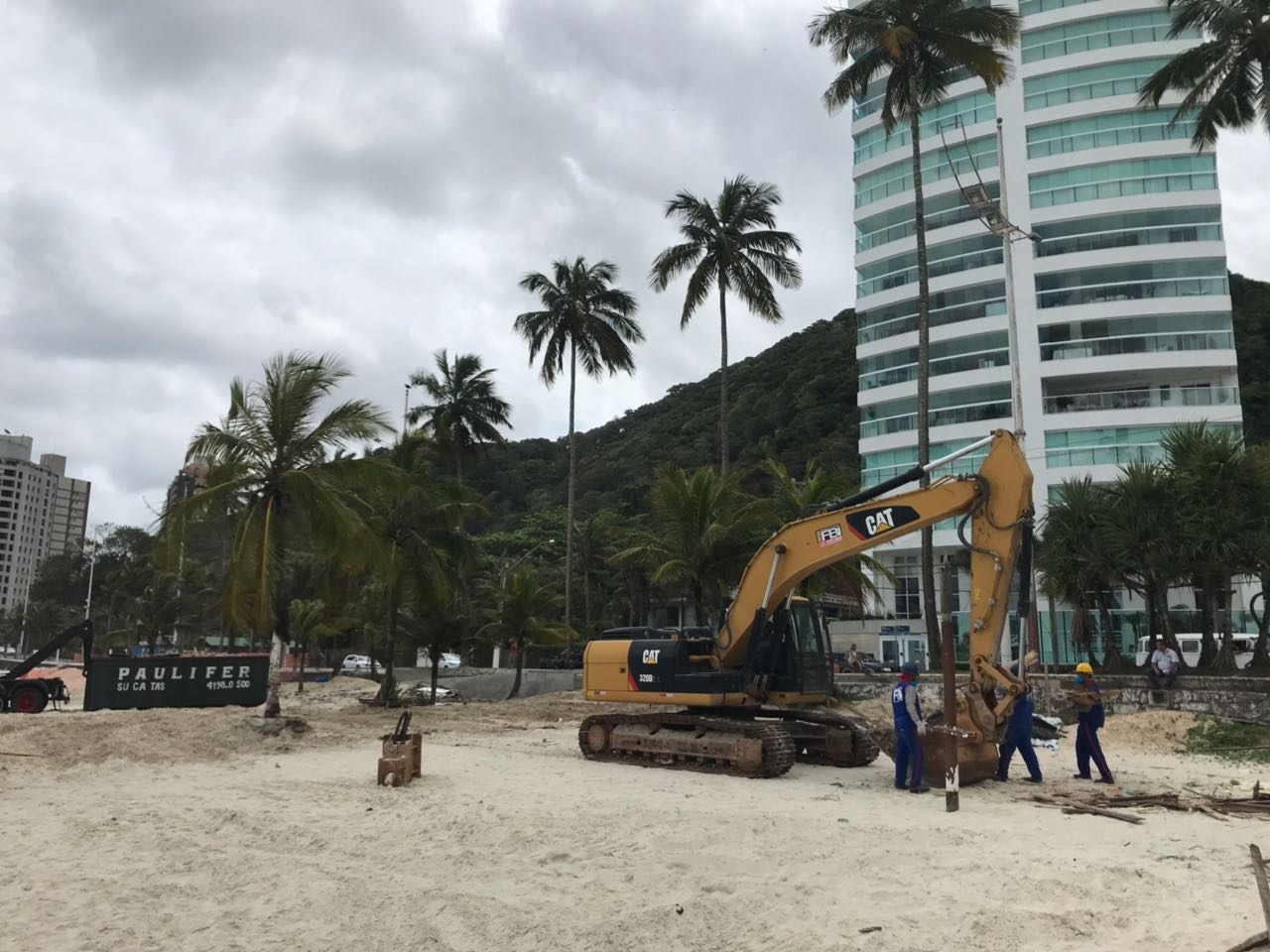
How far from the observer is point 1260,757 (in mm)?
15680

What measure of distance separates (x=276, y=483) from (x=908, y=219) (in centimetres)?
5014

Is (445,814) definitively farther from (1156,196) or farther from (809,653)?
(1156,196)

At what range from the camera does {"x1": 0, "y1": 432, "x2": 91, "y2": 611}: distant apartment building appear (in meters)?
119

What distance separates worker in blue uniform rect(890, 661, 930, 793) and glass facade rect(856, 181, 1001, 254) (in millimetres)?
49044

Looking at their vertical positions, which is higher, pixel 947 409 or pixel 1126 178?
pixel 1126 178

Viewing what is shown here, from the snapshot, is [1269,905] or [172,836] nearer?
[1269,905]

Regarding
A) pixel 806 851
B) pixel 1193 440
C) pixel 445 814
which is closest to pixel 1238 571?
pixel 1193 440

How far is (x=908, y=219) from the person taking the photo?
5906 cm

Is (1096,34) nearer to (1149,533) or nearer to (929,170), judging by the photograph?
(929,170)

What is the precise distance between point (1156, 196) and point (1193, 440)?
1399 inches

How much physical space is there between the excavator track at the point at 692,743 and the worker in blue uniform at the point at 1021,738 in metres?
2.80

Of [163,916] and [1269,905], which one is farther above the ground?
[1269,905]

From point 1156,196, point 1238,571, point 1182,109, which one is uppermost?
point 1156,196

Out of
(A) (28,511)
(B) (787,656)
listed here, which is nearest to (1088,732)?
(B) (787,656)
